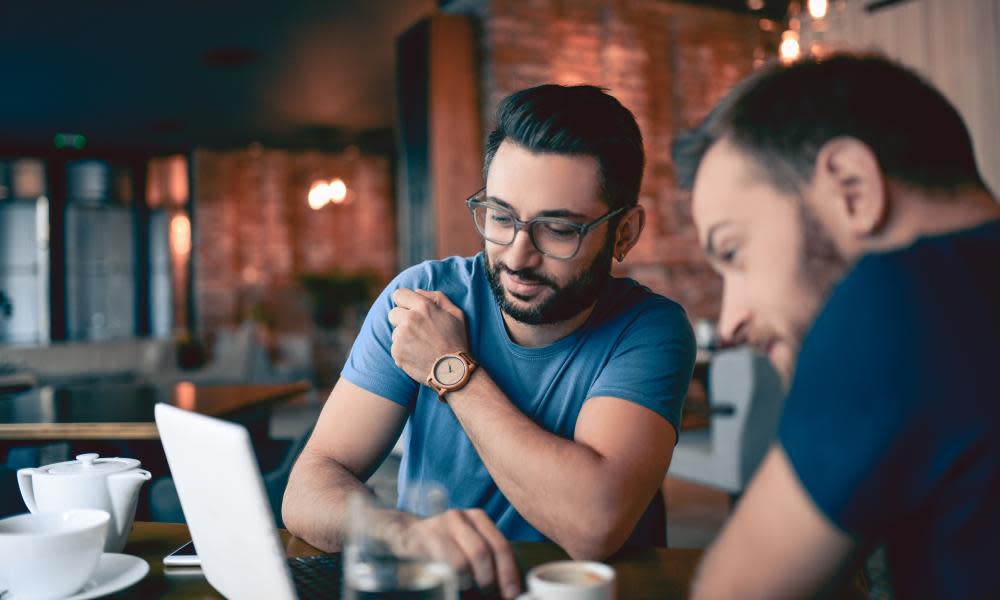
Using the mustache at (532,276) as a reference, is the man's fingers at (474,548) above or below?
below

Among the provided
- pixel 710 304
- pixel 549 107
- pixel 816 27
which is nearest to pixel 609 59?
pixel 816 27

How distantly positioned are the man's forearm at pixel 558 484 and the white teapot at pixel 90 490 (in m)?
0.51

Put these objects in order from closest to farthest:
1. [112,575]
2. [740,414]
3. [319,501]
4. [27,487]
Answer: [112,575] → [27,487] → [319,501] → [740,414]

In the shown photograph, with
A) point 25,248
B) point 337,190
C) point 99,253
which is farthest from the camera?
point 99,253

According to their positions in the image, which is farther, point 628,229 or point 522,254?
point 628,229

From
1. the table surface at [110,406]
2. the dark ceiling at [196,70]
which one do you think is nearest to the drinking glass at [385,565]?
the table surface at [110,406]

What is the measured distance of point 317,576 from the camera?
1.02 m

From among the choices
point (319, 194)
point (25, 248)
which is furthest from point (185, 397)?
point (25, 248)

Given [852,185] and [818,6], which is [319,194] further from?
[852,185]

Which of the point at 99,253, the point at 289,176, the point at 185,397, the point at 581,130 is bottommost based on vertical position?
the point at 185,397

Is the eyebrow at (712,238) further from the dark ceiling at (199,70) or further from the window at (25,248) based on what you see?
the window at (25,248)

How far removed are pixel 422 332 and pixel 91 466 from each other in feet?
1.83

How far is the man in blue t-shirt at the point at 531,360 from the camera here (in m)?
1.23

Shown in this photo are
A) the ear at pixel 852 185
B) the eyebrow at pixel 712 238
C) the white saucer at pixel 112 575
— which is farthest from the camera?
the white saucer at pixel 112 575
